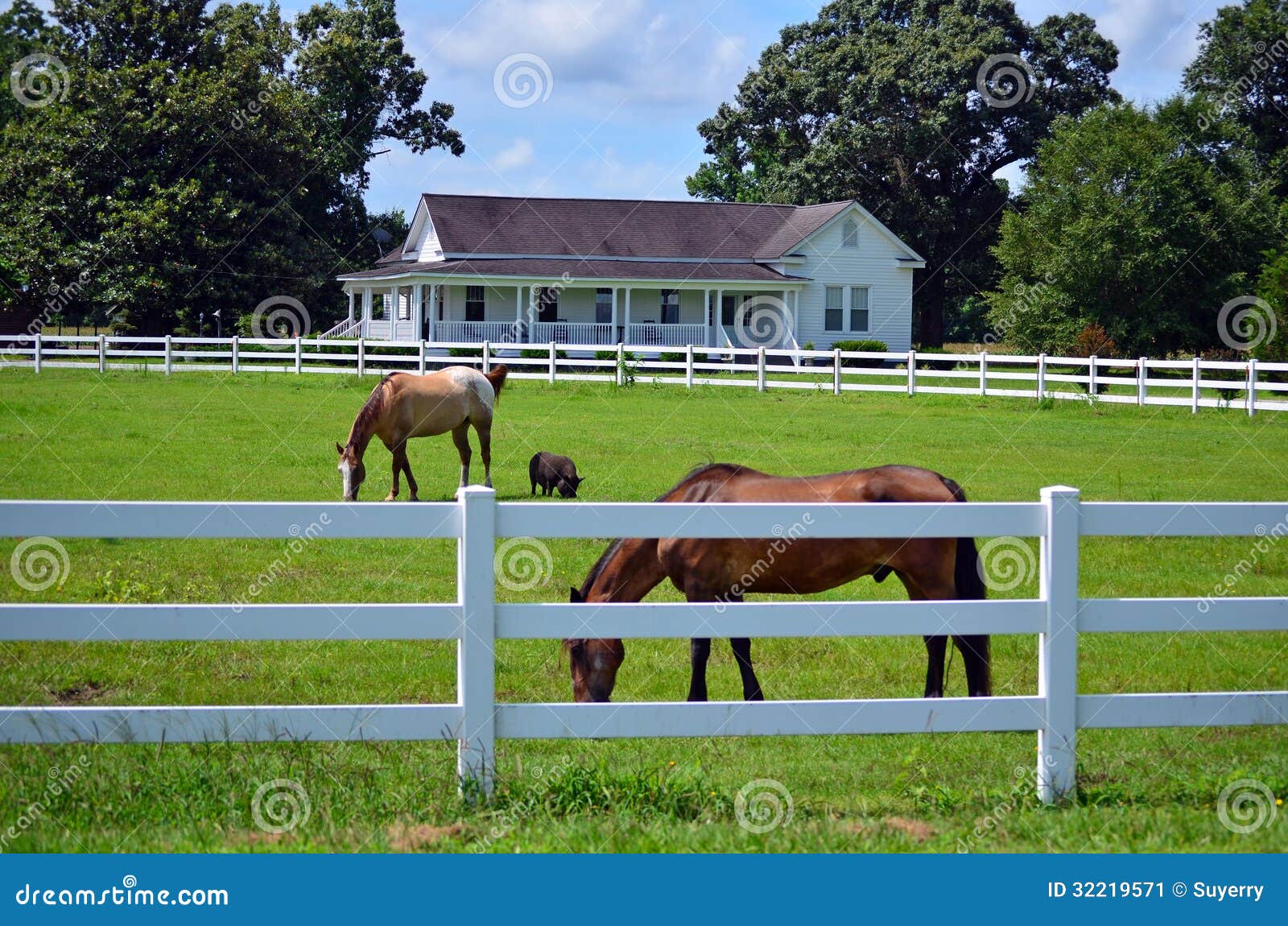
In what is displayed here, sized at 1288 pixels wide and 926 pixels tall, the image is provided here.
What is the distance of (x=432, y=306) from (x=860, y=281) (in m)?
16.3

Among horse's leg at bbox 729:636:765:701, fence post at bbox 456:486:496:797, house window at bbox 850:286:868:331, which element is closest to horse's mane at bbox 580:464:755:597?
horse's leg at bbox 729:636:765:701

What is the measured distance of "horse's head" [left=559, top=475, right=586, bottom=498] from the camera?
48.4 ft

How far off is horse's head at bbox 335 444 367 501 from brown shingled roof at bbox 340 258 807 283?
30.2 metres

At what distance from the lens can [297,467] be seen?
16500 mm

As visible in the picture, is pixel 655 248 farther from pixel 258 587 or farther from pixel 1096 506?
pixel 1096 506

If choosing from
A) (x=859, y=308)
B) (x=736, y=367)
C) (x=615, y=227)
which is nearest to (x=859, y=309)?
(x=859, y=308)

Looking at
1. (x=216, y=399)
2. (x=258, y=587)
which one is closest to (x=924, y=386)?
(x=216, y=399)

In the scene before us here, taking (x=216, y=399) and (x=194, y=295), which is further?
(x=194, y=295)

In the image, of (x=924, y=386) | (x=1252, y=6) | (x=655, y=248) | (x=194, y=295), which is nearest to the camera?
(x=924, y=386)

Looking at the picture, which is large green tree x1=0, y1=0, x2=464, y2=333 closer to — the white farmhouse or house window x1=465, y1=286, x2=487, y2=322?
the white farmhouse

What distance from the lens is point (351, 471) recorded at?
14.0 meters

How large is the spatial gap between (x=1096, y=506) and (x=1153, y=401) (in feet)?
77.3

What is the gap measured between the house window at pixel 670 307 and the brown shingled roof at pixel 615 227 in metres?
1.45

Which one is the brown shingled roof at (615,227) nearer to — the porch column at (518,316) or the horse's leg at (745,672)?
the porch column at (518,316)
